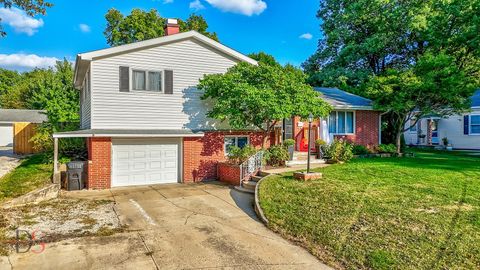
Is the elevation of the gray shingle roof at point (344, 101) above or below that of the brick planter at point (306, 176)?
above

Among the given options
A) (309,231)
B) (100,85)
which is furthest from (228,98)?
(309,231)

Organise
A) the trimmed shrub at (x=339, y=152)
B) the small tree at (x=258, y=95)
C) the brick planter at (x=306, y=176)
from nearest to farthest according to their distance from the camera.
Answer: the brick planter at (x=306, y=176) → the small tree at (x=258, y=95) → the trimmed shrub at (x=339, y=152)

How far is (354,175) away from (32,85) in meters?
44.0

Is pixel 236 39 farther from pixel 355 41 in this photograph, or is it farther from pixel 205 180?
pixel 205 180

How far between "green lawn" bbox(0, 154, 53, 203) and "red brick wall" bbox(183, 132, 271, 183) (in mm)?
5269

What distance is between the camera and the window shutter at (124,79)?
12680 millimetres

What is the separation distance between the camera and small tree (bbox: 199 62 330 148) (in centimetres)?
1245

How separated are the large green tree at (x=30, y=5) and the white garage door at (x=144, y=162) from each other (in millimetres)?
5307

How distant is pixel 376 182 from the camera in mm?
9922

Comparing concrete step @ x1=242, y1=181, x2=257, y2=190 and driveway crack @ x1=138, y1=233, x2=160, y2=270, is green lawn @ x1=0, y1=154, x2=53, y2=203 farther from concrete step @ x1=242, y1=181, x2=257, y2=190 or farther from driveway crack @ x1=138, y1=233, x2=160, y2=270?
concrete step @ x1=242, y1=181, x2=257, y2=190

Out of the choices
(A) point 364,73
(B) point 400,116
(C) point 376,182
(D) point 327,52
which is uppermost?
(D) point 327,52

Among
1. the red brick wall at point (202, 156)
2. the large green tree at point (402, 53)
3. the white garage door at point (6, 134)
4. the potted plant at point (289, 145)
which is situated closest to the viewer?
the red brick wall at point (202, 156)

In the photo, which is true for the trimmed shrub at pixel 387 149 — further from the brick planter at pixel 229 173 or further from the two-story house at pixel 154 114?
the brick planter at pixel 229 173

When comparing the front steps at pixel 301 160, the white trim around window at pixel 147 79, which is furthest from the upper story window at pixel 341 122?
the white trim around window at pixel 147 79
